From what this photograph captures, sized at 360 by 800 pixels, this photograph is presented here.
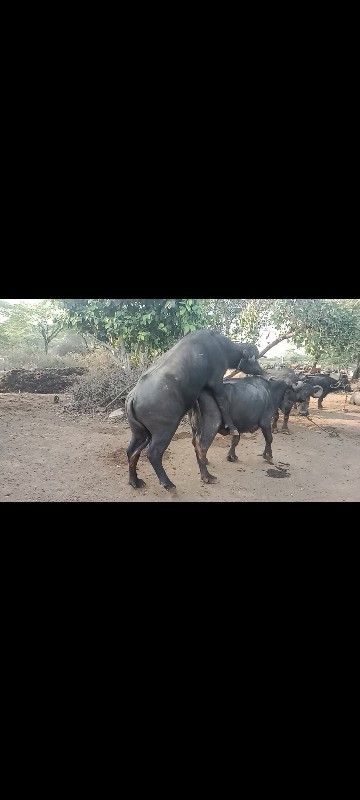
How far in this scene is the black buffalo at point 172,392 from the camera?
4.05 m

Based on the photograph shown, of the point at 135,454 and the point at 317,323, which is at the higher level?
the point at 317,323

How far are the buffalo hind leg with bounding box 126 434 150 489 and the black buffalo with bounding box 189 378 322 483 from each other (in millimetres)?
739

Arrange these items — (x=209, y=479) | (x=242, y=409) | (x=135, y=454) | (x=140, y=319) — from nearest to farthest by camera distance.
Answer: (x=135, y=454) < (x=209, y=479) < (x=242, y=409) < (x=140, y=319)

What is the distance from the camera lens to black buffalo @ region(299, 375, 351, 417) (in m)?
7.15

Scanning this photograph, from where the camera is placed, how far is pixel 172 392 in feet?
13.4

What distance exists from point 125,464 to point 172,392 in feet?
4.64

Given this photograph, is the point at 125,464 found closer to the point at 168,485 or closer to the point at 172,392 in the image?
the point at 168,485

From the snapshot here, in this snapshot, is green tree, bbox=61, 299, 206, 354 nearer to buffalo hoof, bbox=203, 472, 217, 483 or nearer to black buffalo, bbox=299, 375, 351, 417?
buffalo hoof, bbox=203, 472, 217, 483

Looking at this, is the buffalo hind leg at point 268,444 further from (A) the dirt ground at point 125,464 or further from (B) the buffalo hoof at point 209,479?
(B) the buffalo hoof at point 209,479

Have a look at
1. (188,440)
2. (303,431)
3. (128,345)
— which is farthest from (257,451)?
(128,345)

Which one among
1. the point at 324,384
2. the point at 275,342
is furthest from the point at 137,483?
the point at 324,384

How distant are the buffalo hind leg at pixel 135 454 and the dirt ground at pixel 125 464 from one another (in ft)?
0.33

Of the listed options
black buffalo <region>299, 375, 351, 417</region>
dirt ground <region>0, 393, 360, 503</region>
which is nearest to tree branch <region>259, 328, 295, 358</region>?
black buffalo <region>299, 375, 351, 417</region>

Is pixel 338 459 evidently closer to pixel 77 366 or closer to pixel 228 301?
pixel 228 301
